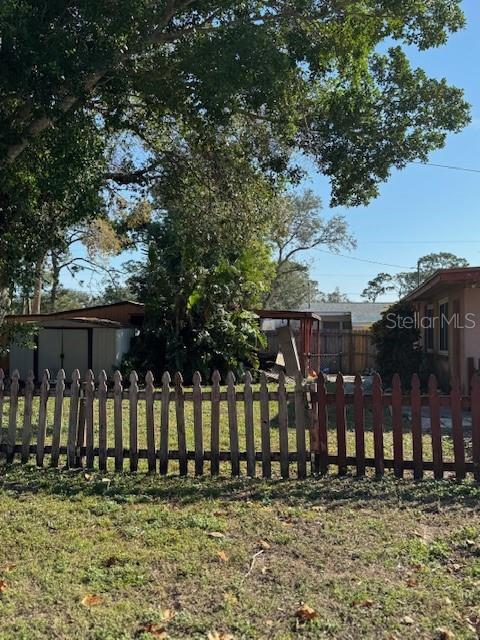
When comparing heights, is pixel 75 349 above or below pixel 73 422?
above

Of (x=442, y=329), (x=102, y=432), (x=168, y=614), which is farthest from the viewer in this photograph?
(x=442, y=329)

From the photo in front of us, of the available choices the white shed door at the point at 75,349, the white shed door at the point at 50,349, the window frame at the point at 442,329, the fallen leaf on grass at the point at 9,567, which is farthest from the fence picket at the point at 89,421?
the white shed door at the point at 50,349

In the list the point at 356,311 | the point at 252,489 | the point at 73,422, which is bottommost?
the point at 252,489

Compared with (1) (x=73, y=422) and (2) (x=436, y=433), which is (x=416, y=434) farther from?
(1) (x=73, y=422)

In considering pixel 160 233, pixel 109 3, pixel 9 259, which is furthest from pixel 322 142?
pixel 160 233

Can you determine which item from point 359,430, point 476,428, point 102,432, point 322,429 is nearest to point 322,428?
point 322,429

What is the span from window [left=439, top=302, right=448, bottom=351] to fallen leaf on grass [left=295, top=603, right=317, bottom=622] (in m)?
12.3

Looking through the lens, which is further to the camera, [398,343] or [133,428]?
[398,343]

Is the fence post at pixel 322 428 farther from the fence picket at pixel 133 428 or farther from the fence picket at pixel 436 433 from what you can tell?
the fence picket at pixel 133 428

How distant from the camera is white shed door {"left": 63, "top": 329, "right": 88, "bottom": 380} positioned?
1862 cm

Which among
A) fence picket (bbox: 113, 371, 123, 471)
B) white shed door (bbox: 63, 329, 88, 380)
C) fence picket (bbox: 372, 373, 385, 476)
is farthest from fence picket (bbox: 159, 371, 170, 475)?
white shed door (bbox: 63, 329, 88, 380)

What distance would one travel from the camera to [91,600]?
3.46m

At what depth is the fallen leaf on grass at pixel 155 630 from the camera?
3082 millimetres

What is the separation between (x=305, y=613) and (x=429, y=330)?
1522 cm
